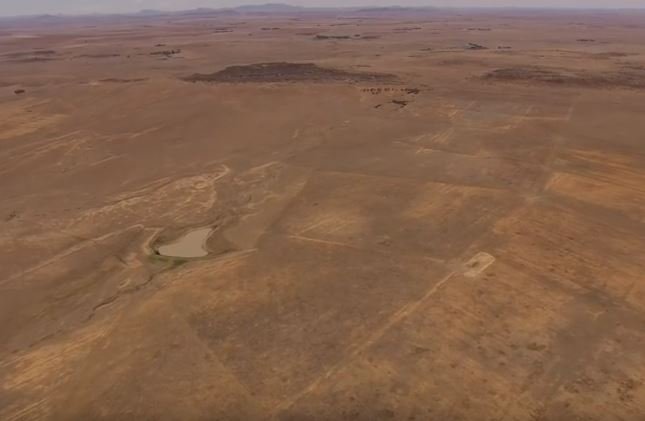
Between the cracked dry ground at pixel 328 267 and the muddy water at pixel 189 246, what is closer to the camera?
the cracked dry ground at pixel 328 267

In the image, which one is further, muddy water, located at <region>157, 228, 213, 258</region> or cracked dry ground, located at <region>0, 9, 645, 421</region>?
muddy water, located at <region>157, 228, 213, 258</region>

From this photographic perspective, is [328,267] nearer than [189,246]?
Yes

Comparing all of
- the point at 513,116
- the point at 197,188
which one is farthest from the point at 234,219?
the point at 513,116

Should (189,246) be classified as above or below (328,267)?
above
